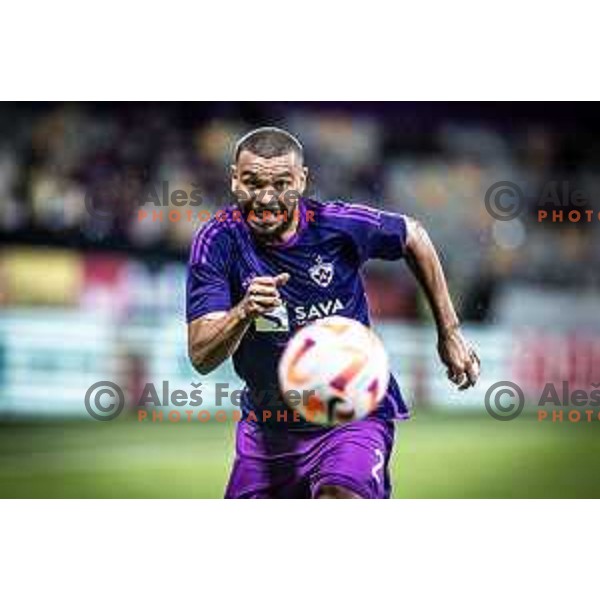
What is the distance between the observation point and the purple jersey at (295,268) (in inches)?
222

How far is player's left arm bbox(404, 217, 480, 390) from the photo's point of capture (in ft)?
18.8

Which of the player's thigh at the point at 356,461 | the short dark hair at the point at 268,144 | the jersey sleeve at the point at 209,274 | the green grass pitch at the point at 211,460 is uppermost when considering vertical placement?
the short dark hair at the point at 268,144

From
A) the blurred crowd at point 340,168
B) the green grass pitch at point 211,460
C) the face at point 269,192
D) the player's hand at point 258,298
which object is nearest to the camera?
the player's hand at point 258,298

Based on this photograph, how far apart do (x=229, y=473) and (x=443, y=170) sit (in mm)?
2094

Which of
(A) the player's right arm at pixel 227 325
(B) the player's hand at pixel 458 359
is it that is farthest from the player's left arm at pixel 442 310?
(A) the player's right arm at pixel 227 325

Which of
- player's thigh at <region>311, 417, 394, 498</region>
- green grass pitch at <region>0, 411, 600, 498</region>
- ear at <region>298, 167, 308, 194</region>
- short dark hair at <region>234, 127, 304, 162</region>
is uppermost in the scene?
short dark hair at <region>234, 127, 304, 162</region>

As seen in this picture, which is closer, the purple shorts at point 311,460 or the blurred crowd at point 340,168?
the purple shorts at point 311,460

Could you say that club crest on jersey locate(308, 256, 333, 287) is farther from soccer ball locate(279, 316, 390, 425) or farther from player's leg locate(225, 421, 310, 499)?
A: player's leg locate(225, 421, 310, 499)

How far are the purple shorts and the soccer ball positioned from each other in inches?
3.5

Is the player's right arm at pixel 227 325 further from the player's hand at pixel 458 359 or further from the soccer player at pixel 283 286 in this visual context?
the player's hand at pixel 458 359

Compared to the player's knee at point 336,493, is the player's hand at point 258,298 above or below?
above

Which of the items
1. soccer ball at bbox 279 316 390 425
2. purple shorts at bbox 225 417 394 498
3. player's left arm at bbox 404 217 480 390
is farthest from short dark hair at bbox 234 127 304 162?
purple shorts at bbox 225 417 394 498

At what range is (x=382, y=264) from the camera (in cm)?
602
